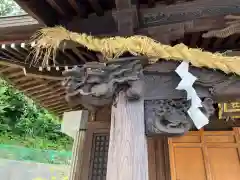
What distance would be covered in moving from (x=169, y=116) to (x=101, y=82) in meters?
0.60

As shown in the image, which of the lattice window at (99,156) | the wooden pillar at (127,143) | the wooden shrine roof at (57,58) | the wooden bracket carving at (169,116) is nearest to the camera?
the wooden pillar at (127,143)

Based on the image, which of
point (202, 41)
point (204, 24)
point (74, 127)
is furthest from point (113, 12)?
point (74, 127)

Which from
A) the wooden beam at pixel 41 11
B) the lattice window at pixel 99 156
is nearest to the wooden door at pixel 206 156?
the lattice window at pixel 99 156

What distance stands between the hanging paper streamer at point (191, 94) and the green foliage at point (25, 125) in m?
10.3

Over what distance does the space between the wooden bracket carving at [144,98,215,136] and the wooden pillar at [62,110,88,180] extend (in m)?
1.67

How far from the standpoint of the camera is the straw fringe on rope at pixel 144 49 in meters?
2.06

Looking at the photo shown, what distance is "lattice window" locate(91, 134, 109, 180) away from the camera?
10.2 ft

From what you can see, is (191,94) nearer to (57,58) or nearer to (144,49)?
(144,49)

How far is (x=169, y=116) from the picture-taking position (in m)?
1.96

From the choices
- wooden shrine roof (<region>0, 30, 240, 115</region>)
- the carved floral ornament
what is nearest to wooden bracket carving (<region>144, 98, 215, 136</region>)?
the carved floral ornament

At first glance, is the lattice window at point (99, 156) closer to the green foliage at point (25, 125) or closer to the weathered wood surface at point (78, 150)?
the weathered wood surface at point (78, 150)

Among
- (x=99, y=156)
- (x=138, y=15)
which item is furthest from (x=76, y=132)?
(x=138, y=15)

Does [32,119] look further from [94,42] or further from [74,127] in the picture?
[94,42]

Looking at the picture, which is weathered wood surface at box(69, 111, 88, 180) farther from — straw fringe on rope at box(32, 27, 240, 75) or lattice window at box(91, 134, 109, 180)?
straw fringe on rope at box(32, 27, 240, 75)
